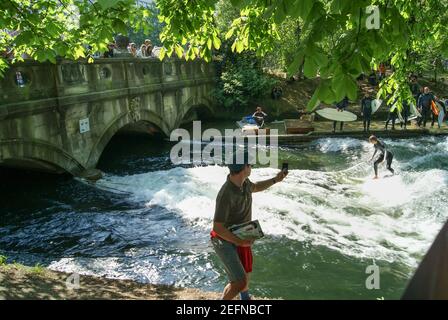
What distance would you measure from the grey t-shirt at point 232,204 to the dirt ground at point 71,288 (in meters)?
1.78

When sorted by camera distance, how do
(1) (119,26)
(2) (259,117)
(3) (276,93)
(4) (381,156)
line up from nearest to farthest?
(1) (119,26) → (4) (381,156) → (2) (259,117) → (3) (276,93)

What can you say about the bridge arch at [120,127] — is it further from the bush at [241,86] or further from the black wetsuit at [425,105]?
the black wetsuit at [425,105]

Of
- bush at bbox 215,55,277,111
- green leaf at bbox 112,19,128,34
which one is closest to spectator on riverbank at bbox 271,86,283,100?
bush at bbox 215,55,277,111

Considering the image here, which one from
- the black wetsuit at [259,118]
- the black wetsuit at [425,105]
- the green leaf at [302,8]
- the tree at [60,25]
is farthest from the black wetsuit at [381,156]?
the green leaf at [302,8]

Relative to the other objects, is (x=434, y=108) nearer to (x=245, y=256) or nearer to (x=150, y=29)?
(x=150, y=29)

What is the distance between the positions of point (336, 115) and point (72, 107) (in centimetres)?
1432

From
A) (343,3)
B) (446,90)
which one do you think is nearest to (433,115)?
(446,90)

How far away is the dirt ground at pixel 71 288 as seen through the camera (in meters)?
5.10

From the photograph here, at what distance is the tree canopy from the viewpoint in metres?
2.63

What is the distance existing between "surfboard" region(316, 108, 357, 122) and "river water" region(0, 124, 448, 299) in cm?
577

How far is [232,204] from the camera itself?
4.20 m

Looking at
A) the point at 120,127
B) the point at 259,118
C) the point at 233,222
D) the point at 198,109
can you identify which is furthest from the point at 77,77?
the point at 198,109

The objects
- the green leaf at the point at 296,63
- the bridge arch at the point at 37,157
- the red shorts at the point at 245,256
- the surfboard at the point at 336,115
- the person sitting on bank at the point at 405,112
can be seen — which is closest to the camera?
the green leaf at the point at 296,63

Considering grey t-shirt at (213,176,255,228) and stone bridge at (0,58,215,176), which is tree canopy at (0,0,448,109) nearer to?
grey t-shirt at (213,176,255,228)
